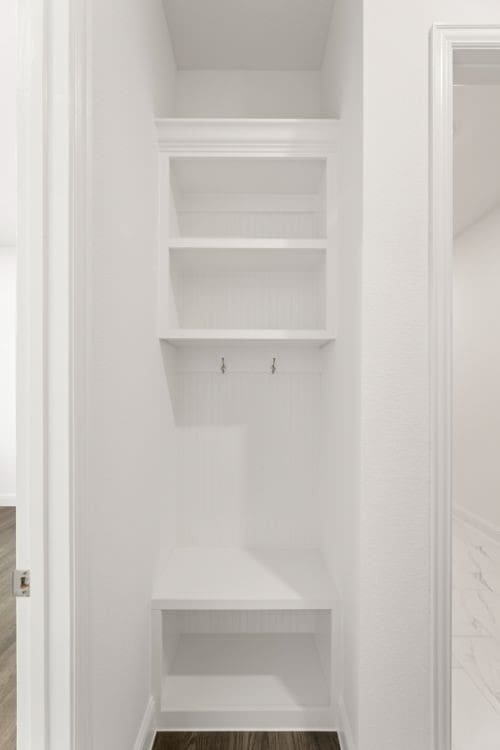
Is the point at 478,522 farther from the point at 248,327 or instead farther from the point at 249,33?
the point at 249,33

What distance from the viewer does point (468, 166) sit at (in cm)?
316

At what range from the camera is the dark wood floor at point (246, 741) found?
1.61 meters

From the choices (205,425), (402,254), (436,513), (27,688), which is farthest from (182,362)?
(27,688)

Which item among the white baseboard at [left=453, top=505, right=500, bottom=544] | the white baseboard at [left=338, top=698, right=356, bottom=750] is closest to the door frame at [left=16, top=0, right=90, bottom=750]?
the white baseboard at [left=338, top=698, right=356, bottom=750]

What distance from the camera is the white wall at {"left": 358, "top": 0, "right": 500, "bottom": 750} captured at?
1408mm

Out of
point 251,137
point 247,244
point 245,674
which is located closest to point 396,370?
point 247,244

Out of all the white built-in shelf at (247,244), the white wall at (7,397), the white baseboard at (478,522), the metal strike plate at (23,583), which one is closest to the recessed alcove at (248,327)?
the white built-in shelf at (247,244)

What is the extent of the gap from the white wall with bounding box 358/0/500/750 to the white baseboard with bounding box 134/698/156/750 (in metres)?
0.68

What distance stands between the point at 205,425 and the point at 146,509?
0.60m

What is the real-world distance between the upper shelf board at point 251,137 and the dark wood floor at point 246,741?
2.08 m

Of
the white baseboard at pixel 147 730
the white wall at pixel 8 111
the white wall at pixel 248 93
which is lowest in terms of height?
the white baseboard at pixel 147 730

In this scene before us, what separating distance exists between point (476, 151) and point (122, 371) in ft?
8.93

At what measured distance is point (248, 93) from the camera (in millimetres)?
2213

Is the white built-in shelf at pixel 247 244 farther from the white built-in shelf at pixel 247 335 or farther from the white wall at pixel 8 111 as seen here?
the white wall at pixel 8 111
